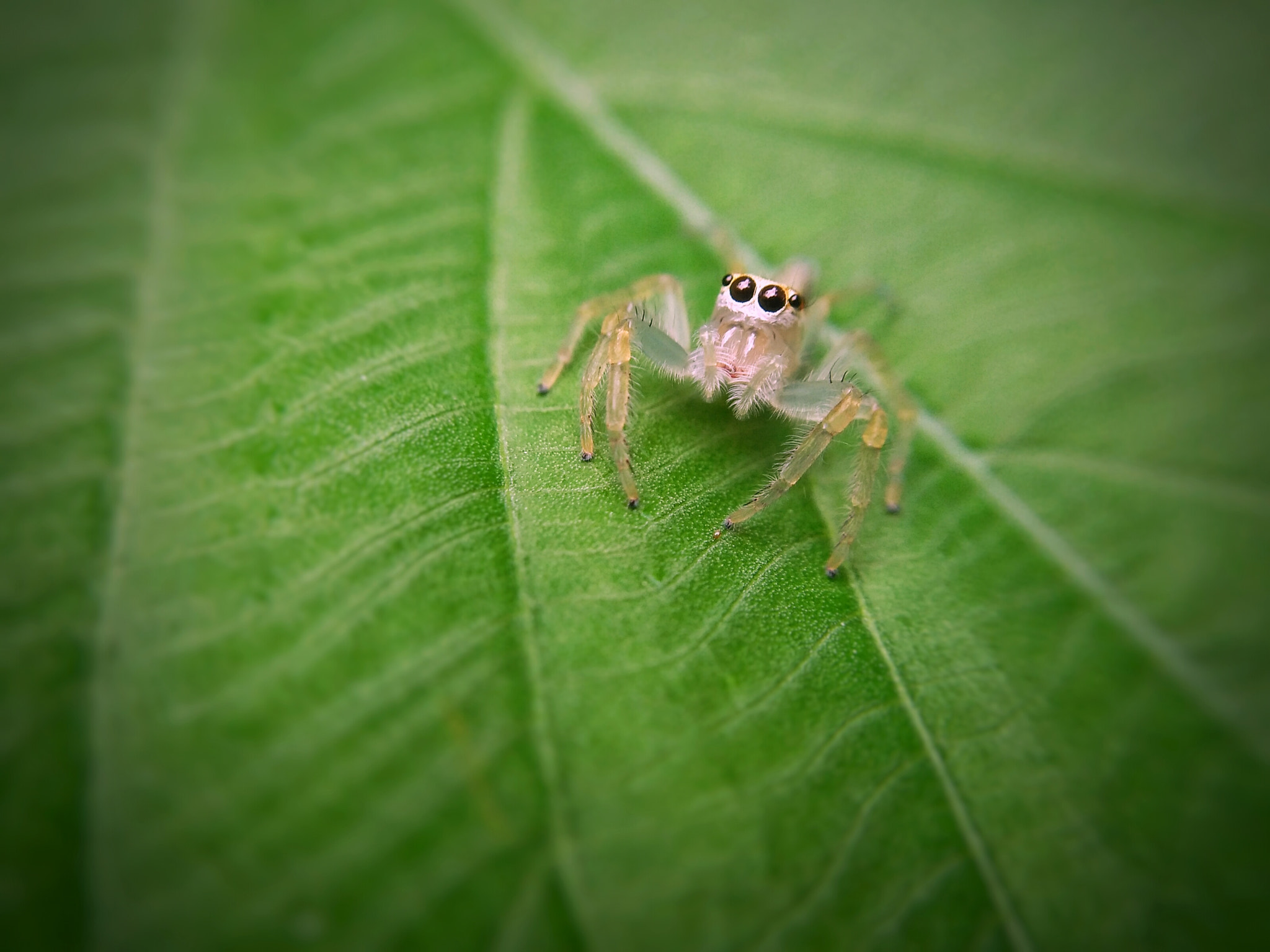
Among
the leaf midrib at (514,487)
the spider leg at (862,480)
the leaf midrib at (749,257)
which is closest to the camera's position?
the leaf midrib at (514,487)

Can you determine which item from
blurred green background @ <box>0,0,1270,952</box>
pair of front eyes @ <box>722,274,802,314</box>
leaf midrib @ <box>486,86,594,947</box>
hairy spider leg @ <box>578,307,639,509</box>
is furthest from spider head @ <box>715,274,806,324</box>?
leaf midrib @ <box>486,86,594,947</box>

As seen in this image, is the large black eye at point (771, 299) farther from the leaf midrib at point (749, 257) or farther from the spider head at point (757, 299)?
the leaf midrib at point (749, 257)

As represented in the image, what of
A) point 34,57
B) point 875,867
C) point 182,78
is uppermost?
point 34,57

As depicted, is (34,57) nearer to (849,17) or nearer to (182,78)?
(182,78)

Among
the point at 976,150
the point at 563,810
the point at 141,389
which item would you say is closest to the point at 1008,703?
the point at 563,810

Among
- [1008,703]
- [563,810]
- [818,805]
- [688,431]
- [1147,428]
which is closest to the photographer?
[563,810]

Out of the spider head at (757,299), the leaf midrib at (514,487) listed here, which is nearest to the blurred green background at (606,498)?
the leaf midrib at (514,487)

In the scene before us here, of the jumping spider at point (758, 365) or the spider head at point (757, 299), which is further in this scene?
the spider head at point (757, 299)
